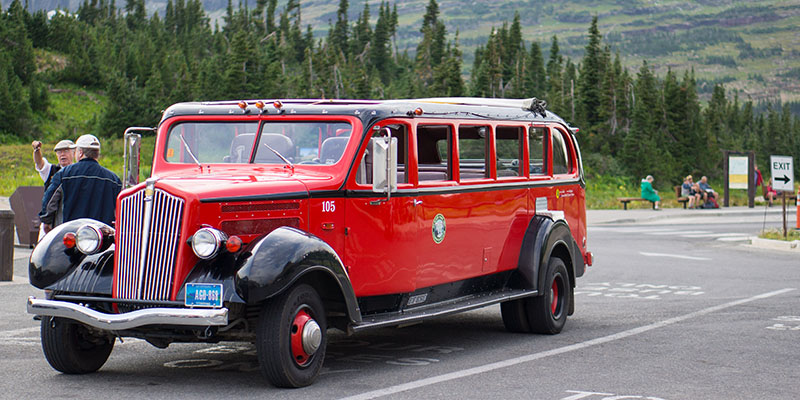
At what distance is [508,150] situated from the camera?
11273mm

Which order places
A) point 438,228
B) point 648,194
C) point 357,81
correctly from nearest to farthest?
point 438,228
point 648,194
point 357,81

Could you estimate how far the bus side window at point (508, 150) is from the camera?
11070mm

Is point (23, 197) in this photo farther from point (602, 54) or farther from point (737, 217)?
point (602, 54)

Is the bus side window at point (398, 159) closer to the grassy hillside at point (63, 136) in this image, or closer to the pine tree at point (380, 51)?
the grassy hillside at point (63, 136)

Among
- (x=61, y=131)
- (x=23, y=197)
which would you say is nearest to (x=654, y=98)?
(x=61, y=131)

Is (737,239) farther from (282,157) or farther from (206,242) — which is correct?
(206,242)

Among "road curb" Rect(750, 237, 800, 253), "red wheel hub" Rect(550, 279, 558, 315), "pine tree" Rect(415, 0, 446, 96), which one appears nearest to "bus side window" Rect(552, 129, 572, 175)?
"red wheel hub" Rect(550, 279, 558, 315)

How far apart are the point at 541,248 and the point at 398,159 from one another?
231 cm

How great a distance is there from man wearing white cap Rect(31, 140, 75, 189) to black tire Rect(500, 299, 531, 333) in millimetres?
5228

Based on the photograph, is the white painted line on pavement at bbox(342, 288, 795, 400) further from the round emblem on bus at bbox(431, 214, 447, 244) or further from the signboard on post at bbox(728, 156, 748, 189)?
the signboard on post at bbox(728, 156, 748, 189)

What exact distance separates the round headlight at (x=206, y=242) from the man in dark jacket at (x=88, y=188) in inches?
141

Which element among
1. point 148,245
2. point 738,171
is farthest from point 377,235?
point 738,171

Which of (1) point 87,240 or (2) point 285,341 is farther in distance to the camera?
(1) point 87,240

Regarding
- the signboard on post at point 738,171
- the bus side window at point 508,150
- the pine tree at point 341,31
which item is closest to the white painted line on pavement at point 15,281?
the bus side window at point 508,150
